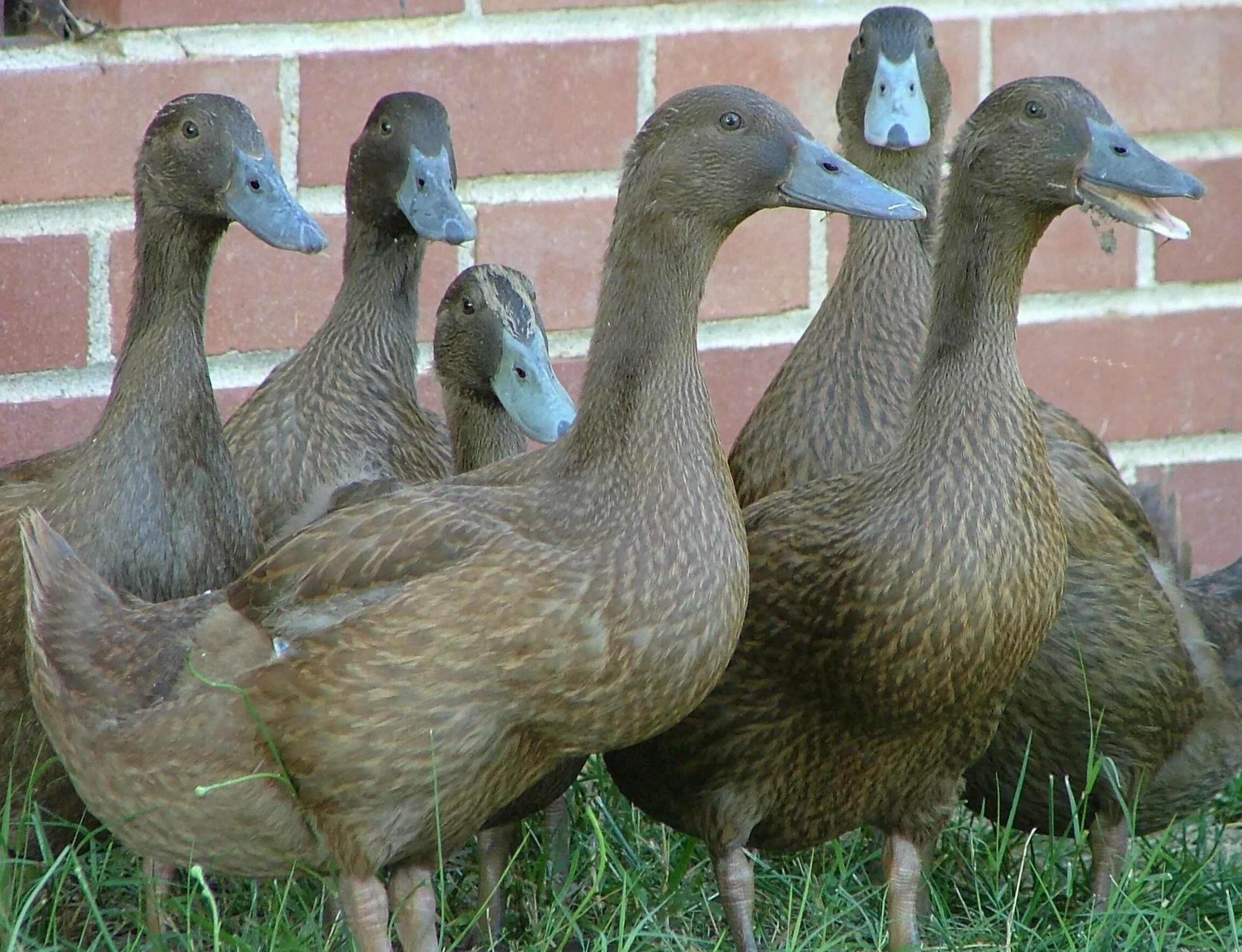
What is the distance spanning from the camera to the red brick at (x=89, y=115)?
2.98 meters

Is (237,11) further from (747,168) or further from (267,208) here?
(747,168)

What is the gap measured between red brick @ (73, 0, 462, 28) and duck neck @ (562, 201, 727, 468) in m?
0.92

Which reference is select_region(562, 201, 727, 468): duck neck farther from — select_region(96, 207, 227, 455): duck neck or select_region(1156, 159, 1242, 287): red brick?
select_region(1156, 159, 1242, 287): red brick

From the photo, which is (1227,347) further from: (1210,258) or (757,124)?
(757,124)

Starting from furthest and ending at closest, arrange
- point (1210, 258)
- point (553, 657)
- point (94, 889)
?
point (1210, 258)
point (94, 889)
point (553, 657)

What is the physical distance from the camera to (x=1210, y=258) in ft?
11.8

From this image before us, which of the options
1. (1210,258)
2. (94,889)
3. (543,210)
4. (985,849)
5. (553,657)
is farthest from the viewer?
(1210,258)

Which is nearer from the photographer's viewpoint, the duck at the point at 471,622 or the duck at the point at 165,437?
the duck at the point at 471,622

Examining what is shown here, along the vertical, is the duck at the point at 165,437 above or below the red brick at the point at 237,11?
below

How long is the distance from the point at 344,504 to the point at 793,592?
638 mm

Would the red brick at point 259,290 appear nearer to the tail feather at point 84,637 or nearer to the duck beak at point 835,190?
the tail feather at point 84,637

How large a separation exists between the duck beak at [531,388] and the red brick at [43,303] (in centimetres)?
66

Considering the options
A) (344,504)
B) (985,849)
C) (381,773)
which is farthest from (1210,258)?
(381,773)

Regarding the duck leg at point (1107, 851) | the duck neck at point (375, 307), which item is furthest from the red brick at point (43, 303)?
the duck leg at point (1107, 851)
